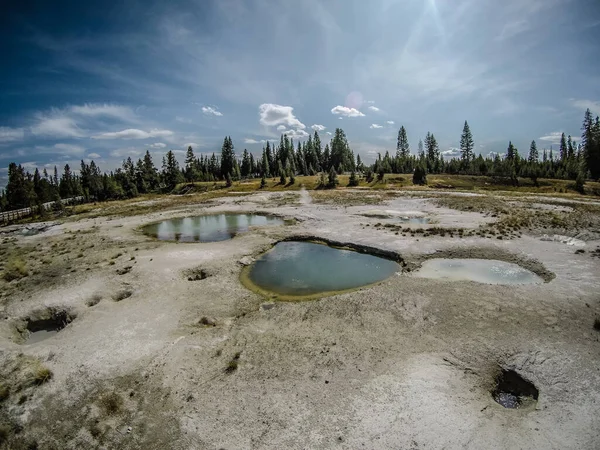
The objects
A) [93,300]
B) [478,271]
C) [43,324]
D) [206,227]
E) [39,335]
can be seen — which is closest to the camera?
[39,335]

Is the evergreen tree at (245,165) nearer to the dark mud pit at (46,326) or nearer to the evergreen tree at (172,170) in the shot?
the evergreen tree at (172,170)

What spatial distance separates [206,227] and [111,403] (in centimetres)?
3179

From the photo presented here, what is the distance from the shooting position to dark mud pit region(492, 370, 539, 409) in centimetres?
899

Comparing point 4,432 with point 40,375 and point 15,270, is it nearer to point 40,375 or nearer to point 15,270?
point 40,375

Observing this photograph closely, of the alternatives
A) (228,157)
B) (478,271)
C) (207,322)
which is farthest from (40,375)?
(228,157)

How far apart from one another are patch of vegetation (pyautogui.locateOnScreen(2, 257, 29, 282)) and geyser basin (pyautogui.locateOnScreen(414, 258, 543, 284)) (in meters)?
28.5

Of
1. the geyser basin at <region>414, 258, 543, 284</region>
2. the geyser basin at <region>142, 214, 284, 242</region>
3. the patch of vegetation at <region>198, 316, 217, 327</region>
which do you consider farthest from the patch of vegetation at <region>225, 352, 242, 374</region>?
the geyser basin at <region>142, 214, 284, 242</region>

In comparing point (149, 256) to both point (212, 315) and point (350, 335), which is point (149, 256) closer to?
point (212, 315)

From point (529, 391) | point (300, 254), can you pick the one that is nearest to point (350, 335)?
point (529, 391)

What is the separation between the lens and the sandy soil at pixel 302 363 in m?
8.13

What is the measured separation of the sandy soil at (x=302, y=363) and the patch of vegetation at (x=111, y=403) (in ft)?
0.17

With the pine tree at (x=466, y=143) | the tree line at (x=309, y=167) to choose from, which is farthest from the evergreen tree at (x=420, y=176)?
the pine tree at (x=466, y=143)

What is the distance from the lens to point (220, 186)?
339 ft

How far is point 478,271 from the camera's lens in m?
19.5
